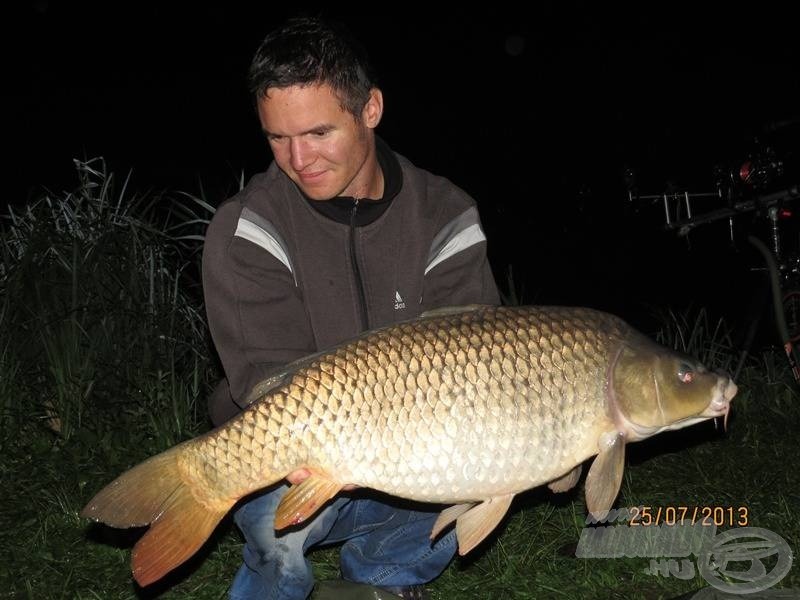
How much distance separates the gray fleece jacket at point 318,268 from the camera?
6.72ft

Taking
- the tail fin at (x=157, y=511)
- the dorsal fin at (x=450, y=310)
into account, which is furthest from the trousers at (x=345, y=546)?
the dorsal fin at (x=450, y=310)

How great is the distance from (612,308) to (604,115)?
10.9 metres

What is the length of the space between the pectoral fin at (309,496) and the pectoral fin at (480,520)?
266 millimetres

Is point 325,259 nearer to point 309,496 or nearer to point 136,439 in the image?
point 309,496

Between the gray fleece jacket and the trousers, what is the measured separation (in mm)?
297

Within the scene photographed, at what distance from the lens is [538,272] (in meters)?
9.83

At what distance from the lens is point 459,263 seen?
2201mm

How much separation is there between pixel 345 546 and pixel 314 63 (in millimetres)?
1201

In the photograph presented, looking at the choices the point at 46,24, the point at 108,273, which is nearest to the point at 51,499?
the point at 108,273

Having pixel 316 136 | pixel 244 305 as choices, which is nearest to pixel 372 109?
pixel 316 136

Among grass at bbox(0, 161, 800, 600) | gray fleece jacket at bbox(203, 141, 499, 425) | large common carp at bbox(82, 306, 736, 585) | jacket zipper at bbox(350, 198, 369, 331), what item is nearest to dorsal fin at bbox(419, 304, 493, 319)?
large common carp at bbox(82, 306, 736, 585)

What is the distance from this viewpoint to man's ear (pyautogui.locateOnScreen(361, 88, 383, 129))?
2100 mm
